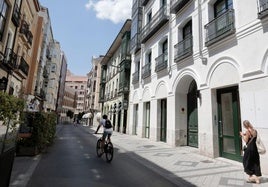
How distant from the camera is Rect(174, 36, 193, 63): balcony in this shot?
11742 millimetres

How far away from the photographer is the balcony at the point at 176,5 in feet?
41.2

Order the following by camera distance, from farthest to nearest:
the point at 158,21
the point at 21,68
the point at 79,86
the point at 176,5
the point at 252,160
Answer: the point at 79,86 < the point at 21,68 < the point at 158,21 < the point at 176,5 < the point at 252,160

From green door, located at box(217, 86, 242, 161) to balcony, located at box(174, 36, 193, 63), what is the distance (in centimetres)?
311

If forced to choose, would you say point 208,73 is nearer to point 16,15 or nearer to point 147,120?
point 147,120

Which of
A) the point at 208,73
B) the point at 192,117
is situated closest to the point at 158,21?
the point at 208,73

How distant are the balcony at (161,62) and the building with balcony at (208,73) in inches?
2.9

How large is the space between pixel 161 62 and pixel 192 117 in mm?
4865

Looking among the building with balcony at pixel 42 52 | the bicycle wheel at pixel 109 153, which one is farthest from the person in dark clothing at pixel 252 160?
the building with balcony at pixel 42 52

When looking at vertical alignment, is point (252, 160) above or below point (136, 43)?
below

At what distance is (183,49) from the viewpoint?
12.6m

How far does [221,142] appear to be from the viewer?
9.35 m

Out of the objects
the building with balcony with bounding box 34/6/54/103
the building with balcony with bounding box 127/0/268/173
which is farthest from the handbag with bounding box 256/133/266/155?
the building with balcony with bounding box 34/6/54/103

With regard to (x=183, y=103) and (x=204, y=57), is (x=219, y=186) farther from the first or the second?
(x=183, y=103)

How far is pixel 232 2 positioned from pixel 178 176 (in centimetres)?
806
